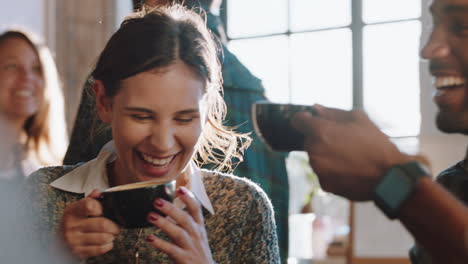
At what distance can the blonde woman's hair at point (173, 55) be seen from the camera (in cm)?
45

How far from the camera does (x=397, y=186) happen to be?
0.93ft

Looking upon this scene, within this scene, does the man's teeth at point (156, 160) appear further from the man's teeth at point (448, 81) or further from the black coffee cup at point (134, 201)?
the man's teeth at point (448, 81)

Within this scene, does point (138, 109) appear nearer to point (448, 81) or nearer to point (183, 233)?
point (183, 233)

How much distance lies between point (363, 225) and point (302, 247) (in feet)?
0.20

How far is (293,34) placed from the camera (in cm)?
42

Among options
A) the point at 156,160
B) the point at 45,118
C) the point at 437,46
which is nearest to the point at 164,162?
the point at 156,160

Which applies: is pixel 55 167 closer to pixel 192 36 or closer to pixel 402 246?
pixel 192 36

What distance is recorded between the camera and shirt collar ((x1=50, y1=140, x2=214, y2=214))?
0.48m

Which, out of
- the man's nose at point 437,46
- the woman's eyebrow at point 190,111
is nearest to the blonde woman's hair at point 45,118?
the woman's eyebrow at point 190,111

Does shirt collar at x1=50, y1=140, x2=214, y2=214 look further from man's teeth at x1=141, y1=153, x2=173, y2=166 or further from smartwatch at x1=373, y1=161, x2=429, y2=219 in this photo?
smartwatch at x1=373, y1=161, x2=429, y2=219

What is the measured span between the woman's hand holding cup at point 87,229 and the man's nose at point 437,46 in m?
0.22

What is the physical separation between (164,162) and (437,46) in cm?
21

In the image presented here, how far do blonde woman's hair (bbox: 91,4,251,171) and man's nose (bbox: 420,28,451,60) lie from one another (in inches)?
6.5

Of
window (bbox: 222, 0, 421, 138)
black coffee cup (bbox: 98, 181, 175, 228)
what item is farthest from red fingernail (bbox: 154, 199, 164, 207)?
window (bbox: 222, 0, 421, 138)
